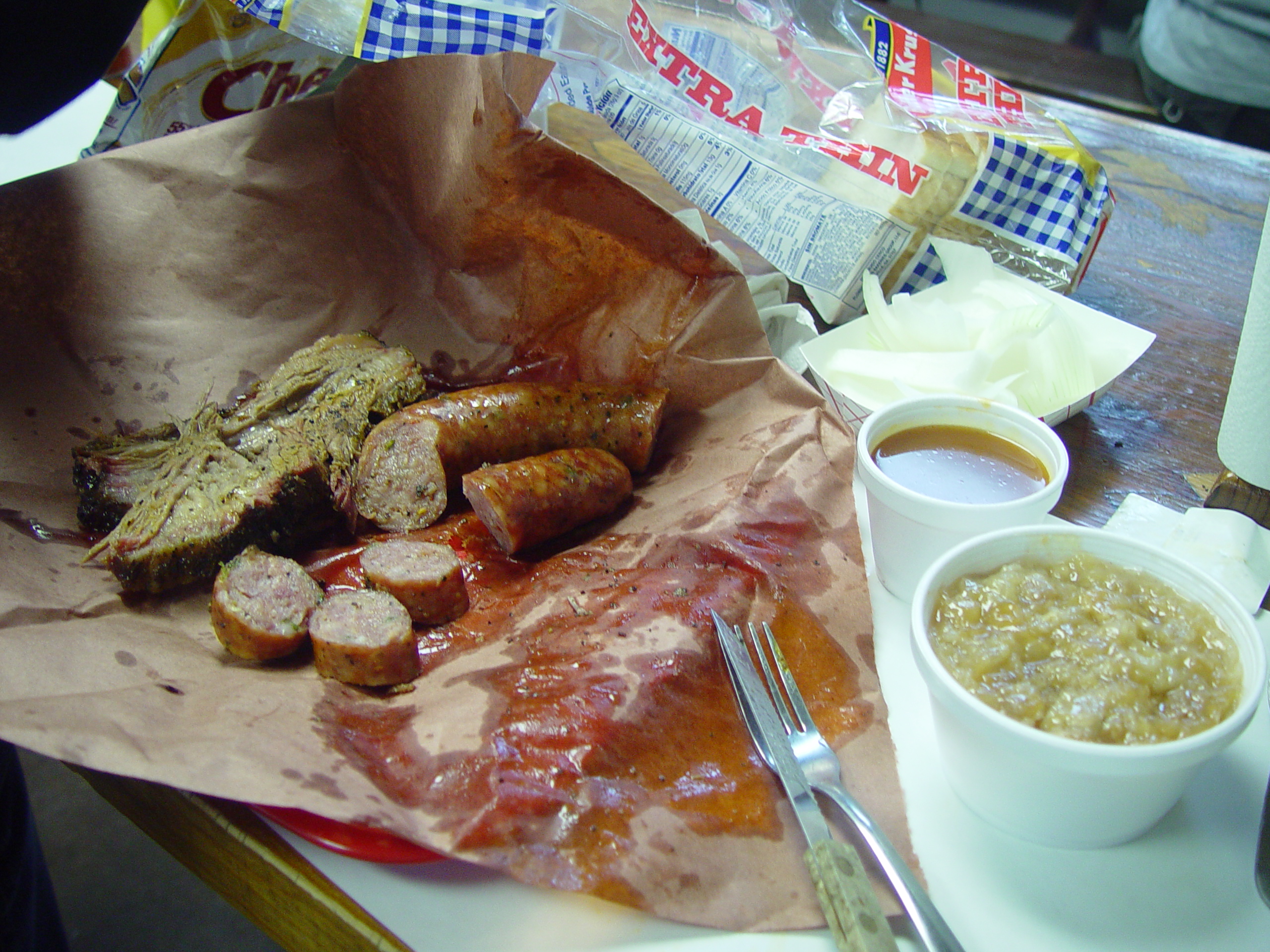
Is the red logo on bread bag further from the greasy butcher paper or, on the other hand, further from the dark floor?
the dark floor

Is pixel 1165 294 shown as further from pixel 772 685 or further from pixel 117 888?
pixel 117 888

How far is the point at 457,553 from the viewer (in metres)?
1.71

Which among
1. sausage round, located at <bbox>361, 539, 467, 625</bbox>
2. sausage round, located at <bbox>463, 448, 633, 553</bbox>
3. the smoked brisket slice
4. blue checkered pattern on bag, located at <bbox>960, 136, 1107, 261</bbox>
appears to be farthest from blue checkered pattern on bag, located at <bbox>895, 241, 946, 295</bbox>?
the smoked brisket slice

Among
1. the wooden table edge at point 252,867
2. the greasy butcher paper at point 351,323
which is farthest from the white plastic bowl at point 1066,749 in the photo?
the wooden table edge at point 252,867

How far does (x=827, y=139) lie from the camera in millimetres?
2143

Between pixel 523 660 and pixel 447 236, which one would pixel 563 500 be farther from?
pixel 447 236

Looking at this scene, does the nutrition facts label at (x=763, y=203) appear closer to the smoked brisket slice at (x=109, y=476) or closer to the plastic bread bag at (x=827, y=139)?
the plastic bread bag at (x=827, y=139)

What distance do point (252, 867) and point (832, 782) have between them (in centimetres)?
77

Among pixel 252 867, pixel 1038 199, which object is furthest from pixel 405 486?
pixel 1038 199

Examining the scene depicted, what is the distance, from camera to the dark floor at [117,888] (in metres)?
2.23

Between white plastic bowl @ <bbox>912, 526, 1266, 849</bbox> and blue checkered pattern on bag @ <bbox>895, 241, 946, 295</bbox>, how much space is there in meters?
1.16

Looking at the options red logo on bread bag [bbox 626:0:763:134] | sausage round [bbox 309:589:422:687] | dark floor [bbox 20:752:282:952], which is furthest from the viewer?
dark floor [bbox 20:752:282:952]

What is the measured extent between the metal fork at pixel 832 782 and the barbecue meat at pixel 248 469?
0.93 meters

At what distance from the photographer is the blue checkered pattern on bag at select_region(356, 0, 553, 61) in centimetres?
182
